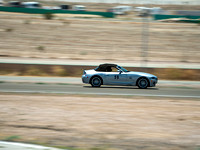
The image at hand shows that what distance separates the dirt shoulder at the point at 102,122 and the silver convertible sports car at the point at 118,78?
10.4 ft

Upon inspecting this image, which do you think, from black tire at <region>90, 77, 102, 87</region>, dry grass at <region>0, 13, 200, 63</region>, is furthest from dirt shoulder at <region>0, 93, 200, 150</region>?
dry grass at <region>0, 13, 200, 63</region>

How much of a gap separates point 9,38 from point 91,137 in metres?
33.1

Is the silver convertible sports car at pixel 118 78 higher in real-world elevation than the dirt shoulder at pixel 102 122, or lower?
higher

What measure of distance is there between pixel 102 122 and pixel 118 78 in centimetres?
709

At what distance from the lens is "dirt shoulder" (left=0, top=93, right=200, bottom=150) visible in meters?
6.93

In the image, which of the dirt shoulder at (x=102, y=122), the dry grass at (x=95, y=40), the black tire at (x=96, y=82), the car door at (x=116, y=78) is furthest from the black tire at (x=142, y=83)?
the dry grass at (x=95, y=40)

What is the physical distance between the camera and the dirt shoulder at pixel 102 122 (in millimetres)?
6934

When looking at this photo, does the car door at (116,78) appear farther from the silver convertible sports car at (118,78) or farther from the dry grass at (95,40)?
the dry grass at (95,40)

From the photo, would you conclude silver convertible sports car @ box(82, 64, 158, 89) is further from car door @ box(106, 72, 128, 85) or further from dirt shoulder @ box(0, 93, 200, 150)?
dirt shoulder @ box(0, 93, 200, 150)

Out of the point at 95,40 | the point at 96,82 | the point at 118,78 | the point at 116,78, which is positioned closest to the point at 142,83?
the point at 118,78

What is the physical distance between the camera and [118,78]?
50.8 feet

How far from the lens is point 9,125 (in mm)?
8148

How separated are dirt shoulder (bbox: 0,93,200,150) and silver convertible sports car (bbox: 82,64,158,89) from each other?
3.17m

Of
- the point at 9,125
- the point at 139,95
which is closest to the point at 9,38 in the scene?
the point at 139,95
